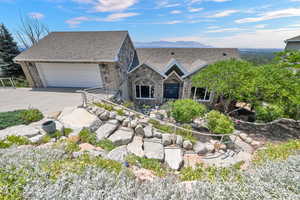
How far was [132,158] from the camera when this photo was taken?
406 cm

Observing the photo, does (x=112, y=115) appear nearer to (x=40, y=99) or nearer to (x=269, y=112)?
(x=40, y=99)

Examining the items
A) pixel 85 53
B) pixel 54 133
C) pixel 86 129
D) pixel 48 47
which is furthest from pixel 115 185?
pixel 48 47

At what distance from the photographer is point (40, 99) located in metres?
8.27

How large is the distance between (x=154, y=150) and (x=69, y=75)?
390 inches

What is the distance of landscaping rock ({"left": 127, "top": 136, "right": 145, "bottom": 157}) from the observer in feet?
15.4

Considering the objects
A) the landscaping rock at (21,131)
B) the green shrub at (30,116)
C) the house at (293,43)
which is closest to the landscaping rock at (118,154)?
the landscaping rock at (21,131)

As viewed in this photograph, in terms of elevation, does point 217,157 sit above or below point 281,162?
below

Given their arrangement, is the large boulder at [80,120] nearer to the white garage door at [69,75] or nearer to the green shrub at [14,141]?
the green shrub at [14,141]

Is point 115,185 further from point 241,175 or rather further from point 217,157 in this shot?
point 217,157

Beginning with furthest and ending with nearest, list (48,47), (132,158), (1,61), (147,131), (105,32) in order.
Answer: (1,61)
(105,32)
(48,47)
(147,131)
(132,158)

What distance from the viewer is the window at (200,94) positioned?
1246 centimetres

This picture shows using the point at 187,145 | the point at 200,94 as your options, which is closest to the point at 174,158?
the point at 187,145

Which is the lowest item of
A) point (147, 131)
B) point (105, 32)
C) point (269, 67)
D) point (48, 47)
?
point (147, 131)

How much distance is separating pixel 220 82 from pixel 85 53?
10450 millimetres
